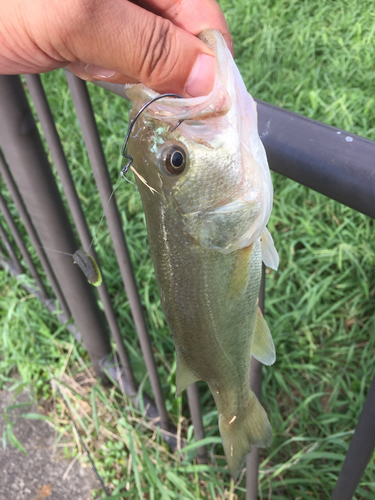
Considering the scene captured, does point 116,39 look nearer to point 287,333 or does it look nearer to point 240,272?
point 240,272

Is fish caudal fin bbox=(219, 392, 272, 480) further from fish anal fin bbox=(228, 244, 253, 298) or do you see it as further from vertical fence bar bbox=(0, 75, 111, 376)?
vertical fence bar bbox=(0, 75, 111, 376)

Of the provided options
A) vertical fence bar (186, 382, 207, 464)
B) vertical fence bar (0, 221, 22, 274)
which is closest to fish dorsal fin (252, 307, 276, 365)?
vertical fence bar (186, 382, 207, 464)

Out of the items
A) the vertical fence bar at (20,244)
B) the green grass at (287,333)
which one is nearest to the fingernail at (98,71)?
the green grass at (287,333)

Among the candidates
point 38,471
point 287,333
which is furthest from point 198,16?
point 38,471

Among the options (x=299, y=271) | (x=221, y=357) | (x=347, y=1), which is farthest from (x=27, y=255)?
(x=347, y=1)

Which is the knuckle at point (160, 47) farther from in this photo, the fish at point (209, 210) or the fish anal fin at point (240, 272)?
the fish anal fin at point (240, 272)

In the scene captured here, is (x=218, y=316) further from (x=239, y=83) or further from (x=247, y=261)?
(x=239, y=83)
